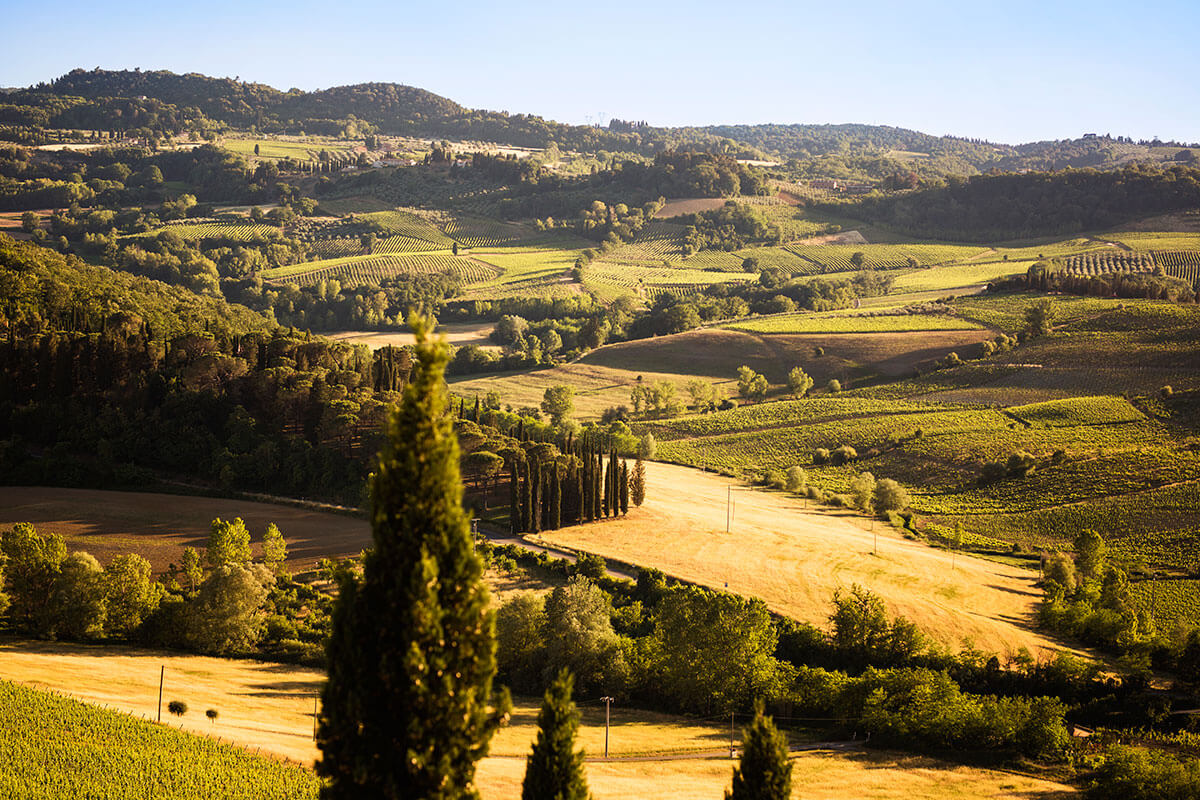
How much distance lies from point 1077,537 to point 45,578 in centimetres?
7018

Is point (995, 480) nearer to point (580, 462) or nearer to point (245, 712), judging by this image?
point (580, 462)

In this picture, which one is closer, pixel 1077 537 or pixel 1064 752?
pixel 1064 752

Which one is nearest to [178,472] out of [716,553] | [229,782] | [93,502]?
[93,502]

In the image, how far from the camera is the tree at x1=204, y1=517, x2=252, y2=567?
54.8 m

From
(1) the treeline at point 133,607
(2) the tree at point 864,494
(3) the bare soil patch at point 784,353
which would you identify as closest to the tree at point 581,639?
(1) the treeline at point 133,607

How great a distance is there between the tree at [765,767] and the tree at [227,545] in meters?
42.3

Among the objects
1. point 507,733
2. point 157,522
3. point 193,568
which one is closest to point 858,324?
point 157,522

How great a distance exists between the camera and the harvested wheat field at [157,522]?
59.2 metres

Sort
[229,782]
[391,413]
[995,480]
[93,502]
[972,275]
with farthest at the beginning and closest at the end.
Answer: [972,275] → [995,480] → [93,502] → [229,782] → [391,413]

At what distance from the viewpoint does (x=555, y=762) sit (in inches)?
697

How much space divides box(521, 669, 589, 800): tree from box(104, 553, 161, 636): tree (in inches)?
1516

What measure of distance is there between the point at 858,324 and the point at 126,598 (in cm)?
11618

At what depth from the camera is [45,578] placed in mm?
48938

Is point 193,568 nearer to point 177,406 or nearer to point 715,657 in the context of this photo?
point 177,406
